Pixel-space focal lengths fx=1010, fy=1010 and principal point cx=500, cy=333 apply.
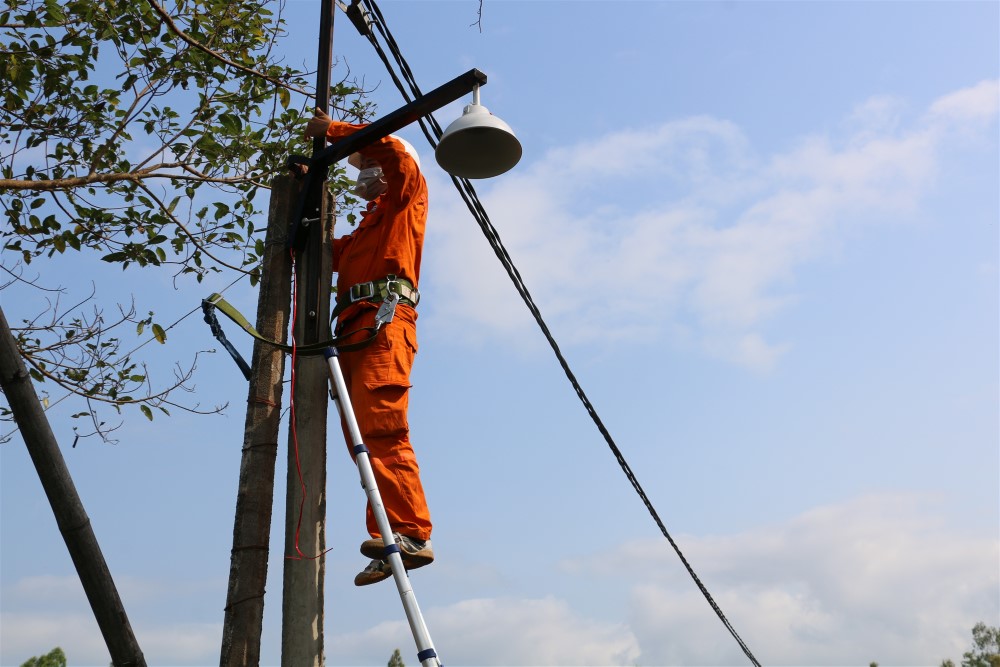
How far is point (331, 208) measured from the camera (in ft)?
18.9

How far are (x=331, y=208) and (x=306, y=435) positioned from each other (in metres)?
1.44

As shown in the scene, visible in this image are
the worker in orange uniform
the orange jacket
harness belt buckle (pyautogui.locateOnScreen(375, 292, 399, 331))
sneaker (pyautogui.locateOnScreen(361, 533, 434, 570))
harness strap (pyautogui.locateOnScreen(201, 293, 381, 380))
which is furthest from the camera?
the orange jacket

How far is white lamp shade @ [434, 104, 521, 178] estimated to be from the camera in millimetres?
4879

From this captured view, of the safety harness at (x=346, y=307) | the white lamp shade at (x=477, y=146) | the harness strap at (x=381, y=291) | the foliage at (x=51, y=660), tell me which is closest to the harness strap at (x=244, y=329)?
the safety harness at (x=346, y=307)

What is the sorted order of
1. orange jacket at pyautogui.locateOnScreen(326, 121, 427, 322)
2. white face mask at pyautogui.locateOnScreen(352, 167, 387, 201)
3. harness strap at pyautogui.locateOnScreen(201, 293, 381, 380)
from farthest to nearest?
white face mask at pyautogui.locateOnScreen(352, 167, 387, 201) < orange jacket at pyautogui.locateOnScreen(326, 121, 427, 322) < harness strap at pyautogui.locateOnScreen(201, 293, 381, 380)

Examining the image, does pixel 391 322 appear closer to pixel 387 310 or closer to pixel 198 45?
pixel 387 310

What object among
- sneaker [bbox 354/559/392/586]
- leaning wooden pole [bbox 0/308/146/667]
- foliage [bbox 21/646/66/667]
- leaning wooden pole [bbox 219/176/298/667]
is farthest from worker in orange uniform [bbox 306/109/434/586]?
foliage [bbox 21/646/66/667]

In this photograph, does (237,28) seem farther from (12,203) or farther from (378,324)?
(378,324)

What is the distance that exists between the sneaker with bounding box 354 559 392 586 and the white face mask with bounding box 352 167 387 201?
7.45 ft

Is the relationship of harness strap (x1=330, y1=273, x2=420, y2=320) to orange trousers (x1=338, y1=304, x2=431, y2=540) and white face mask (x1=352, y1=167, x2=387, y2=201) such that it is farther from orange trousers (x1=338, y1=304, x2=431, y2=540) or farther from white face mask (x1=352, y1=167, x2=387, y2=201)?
white face mask (x1=352, y1=167, x2=387, y2=201)

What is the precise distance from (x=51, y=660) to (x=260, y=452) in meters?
22.7

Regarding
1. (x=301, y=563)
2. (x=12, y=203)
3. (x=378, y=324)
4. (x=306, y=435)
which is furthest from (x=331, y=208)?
(x=12, y=203)

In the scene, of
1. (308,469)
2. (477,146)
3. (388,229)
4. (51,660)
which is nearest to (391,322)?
(388,229)

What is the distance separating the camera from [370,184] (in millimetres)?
5906
